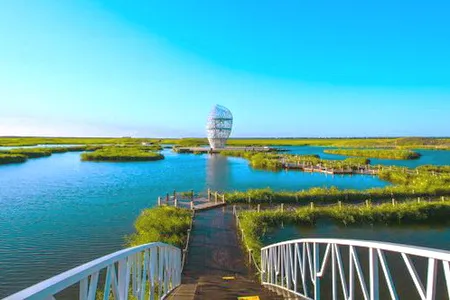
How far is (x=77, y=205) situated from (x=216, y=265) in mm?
15998

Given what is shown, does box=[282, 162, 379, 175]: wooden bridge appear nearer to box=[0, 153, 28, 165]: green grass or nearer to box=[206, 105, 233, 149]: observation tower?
box=[206, 105, 233, 149]: observation tower

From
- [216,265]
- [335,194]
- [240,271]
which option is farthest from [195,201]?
[240,271]

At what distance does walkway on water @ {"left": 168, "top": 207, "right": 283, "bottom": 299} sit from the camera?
8.40m

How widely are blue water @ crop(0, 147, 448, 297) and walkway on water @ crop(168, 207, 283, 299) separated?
4.05 meters

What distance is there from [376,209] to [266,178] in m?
20.0

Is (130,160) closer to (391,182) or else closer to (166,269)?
(391,182)

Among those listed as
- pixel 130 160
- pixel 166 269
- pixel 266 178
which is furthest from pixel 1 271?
pixel 130 160

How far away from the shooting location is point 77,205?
82.4 feet

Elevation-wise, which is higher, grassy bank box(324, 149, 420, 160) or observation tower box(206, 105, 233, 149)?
observation tower box(206, 105, 233, 149)

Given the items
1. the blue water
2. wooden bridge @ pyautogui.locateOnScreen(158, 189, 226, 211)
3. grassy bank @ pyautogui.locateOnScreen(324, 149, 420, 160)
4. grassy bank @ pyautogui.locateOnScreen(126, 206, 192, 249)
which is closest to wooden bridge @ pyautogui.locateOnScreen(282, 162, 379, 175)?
the blue water

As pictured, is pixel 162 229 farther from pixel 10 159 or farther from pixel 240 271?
pixel 10 159

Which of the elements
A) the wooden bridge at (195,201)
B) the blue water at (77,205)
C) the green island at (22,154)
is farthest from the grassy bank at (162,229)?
the green island at (22,154)

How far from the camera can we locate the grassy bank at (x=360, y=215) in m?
19.4

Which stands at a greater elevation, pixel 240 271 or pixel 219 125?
pixel 219 125
